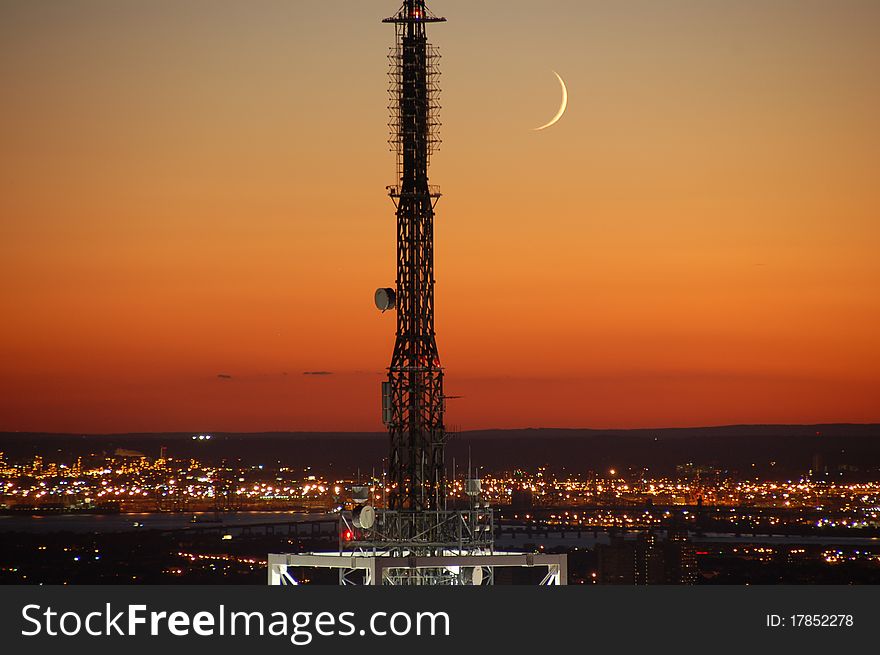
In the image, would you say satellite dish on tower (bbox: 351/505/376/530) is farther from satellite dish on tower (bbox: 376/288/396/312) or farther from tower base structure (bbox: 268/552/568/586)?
satellite dish on tower (bbox: 376/288/396/312)

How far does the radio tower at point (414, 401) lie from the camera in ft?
120

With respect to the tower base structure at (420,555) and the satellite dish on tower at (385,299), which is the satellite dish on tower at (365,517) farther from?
the satellite dish on tower at (385,299)

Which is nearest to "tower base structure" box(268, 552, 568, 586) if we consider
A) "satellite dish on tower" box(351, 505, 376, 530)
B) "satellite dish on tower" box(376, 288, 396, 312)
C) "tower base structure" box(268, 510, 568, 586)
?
"tower base structure" box(268, 510, 568, 586)

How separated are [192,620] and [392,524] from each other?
45.2ft

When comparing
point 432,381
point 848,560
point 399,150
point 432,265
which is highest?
point 399,150

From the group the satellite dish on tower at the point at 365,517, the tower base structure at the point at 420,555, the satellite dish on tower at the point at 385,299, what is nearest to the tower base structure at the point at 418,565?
the tower base structure at the point at 420,555

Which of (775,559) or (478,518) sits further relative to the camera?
(775,559)

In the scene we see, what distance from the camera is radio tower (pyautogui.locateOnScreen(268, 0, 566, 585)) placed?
3659cm

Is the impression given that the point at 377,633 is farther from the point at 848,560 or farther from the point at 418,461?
the point at 848,560

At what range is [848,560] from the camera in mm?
157000

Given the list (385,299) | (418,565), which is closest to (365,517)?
(418,565)

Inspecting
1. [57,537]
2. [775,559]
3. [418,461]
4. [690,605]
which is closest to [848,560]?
[775,559]

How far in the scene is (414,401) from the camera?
122 ft

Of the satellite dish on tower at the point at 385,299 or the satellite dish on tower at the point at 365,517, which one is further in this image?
the satellite dish on tower at the point at 385,299
